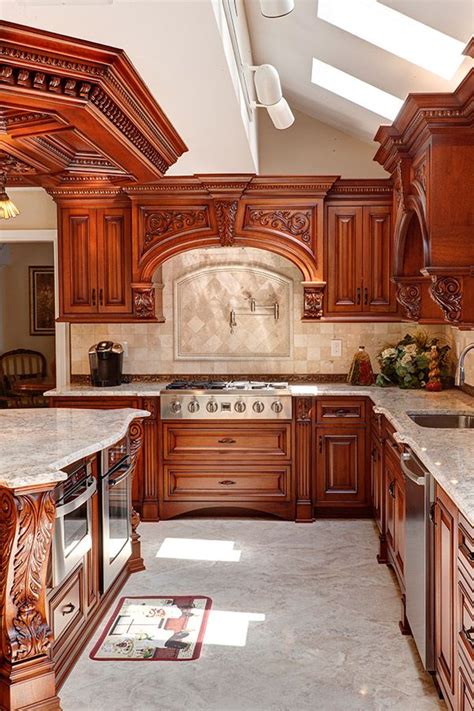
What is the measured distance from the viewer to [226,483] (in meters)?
5.64

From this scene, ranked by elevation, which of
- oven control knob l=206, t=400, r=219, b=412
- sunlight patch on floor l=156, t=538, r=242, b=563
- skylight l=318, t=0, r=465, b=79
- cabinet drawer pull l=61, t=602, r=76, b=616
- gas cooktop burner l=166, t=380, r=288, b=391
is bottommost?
sunlight patch on floor l=156, t=538, r=242, b=563

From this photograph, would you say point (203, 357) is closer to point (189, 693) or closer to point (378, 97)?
point (378, 97)

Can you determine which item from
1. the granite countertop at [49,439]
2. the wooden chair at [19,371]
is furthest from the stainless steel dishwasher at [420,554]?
the wooden chair at [19,371]

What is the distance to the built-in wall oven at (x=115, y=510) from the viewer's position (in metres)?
3.70

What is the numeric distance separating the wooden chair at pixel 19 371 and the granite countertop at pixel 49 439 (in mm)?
4696

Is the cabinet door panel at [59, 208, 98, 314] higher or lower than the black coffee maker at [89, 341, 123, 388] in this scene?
higher

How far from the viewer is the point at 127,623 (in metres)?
3.74

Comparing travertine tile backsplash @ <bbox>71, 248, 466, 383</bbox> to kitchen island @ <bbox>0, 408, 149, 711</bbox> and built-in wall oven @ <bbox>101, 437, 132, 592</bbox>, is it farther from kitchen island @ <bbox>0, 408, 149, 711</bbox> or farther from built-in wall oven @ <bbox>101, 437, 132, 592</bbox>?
kitchen island @ <bbox>0, 408, 149, 711</bbox>

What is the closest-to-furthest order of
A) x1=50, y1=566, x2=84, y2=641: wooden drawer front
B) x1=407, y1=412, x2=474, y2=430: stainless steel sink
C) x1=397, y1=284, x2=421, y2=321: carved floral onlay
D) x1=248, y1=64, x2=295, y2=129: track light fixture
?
1. x1=50, y1=566, x2=84, y2=641: wooden drawer front
2. x1=248, y1=64, x2=295, y2=129: track light fixture
3. x1=407, y1=412, x2=474, y2=430: stainless steel sink
4. x1=397, y1=284, x2=421, y2=321: carved floral onlay

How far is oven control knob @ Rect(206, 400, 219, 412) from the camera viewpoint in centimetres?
556

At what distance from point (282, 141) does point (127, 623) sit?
3.95 m

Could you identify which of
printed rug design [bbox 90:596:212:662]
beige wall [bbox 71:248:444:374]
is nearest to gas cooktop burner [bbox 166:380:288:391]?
beige wall [bbox 71:248:444:374]

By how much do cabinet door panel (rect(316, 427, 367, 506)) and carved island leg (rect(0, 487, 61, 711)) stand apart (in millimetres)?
3088

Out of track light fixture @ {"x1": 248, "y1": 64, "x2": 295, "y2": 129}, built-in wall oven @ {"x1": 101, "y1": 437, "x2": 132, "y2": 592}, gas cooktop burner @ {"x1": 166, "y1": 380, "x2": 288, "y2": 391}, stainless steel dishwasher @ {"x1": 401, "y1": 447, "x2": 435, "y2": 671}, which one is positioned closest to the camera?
stainless steel dishwasher @ {"x1": 401, "y1": 447, "x2": 435, "y2": 671}
